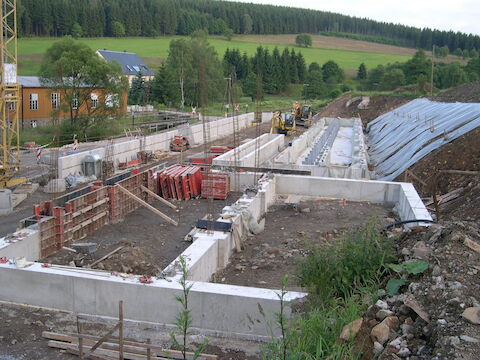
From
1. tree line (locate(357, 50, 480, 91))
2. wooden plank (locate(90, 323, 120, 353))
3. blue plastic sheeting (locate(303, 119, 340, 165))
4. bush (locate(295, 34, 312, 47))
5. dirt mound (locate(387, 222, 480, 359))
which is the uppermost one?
bush (locate(295, 34, 312, 47))

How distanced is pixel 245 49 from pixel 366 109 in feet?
146

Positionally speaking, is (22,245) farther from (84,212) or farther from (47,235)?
(84,212)

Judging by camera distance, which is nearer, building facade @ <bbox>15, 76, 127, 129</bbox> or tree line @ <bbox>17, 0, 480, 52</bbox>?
building facade @ <bbox>15, 76, 127, 129</bbox>

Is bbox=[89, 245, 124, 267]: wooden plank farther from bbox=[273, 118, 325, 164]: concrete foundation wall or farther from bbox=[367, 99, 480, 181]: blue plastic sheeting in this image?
bbox=[367, 99, 480, 181]: blue plastic sheeting

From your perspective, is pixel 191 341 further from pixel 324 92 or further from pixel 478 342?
pixel 324 92

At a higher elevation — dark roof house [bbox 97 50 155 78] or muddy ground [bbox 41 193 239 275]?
dark roof house [bbox 97 50 155 78]

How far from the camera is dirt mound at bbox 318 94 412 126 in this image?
162 feet

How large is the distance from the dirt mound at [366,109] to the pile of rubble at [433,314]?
4192 cm

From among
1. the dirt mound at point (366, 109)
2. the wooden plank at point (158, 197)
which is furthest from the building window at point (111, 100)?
the dirt mound at point (366, 109)

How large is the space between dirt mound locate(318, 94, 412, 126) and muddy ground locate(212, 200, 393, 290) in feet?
107

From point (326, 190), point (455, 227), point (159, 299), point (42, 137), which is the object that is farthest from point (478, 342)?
point (42, 137)

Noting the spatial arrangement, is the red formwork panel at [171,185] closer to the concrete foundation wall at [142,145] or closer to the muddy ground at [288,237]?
the muddy ground at [288,237]

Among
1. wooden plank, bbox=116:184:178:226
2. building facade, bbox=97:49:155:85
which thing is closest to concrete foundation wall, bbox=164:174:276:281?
wooden plank, bbox=116:184:178:226

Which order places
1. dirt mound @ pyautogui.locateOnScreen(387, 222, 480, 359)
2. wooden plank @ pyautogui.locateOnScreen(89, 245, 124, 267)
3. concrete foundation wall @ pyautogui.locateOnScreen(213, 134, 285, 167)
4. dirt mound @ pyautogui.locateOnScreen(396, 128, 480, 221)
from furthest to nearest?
concrete foundation wall @ pyautogui.locateOnScreen(213, 134, 285, 167) < dirt mound @ pyautogui.locateOnScreen(396, 128, 480, 221) < wooden plank @ pyautogui.locateOnScreen(89, 245, 124, 267) < dirt mound @ pyautogui.locateOnScreen(387, 222, 480, 359)
